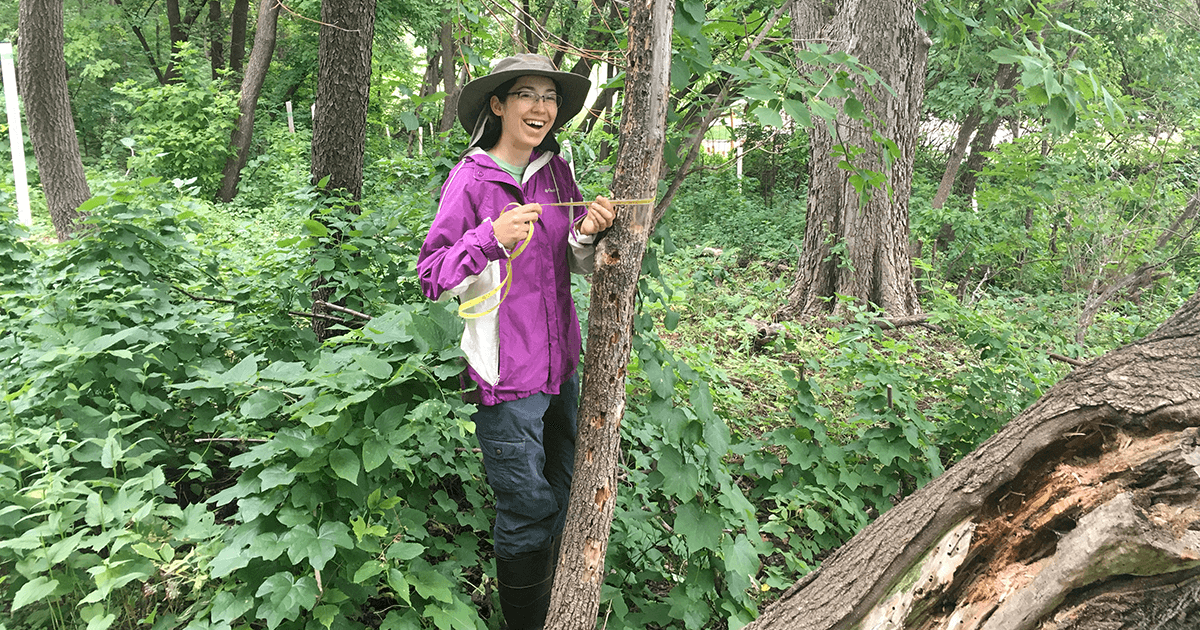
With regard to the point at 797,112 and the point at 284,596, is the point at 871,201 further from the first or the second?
the point at 284,596

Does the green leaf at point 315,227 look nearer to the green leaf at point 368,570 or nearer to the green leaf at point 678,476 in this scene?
the green leaf at point 368,570

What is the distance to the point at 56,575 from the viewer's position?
181 centimetres

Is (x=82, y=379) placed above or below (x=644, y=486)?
above

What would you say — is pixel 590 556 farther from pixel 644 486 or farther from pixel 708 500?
pixel 644 486

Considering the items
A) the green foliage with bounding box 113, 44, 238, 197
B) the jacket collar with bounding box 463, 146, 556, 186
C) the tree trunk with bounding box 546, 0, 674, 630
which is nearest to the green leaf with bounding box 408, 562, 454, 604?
the tree trunk with bounding box 546, 0, 674, 630

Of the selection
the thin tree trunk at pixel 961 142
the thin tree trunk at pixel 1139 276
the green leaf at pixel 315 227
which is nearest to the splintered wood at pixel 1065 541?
the green leaf at pixel 315 227

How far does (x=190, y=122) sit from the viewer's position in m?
12.4

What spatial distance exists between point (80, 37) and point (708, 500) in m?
19.3

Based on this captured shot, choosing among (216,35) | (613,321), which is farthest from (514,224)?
(216,35)

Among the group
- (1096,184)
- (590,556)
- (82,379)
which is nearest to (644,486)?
(590,556)

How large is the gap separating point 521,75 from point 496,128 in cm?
20

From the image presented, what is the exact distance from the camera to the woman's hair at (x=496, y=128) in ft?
6.82

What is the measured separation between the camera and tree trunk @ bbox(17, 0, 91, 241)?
5.64 m

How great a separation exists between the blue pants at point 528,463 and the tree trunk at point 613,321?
0.13 m
